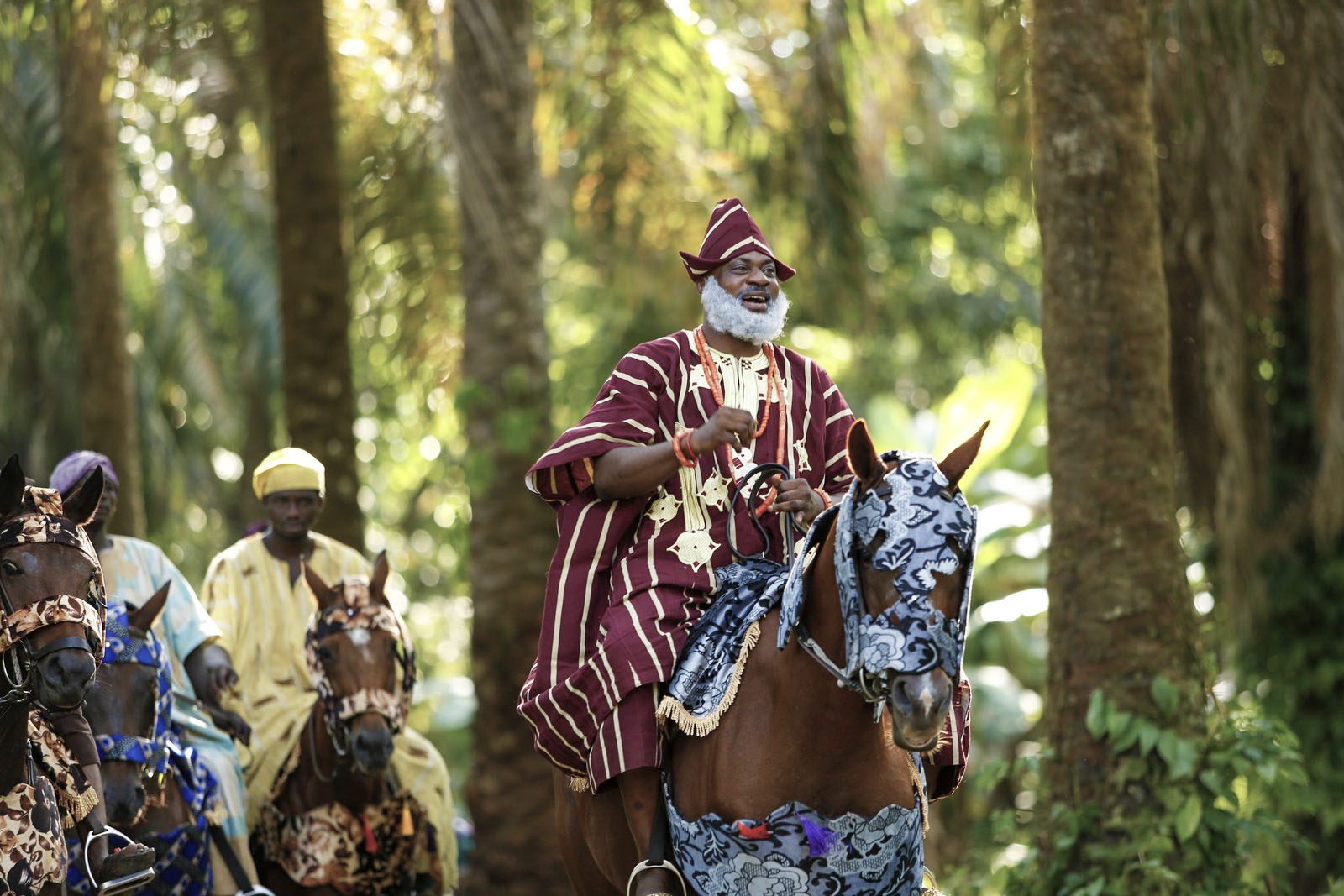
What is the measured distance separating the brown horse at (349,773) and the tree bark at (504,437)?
1.51 metres

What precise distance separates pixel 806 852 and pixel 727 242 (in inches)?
83.3

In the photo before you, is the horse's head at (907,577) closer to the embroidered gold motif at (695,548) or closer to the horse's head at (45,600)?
the embroidered gold motif at (695,548)

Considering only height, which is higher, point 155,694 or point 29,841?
point 155,694

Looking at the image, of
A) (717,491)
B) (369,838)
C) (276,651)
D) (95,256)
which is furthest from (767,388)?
(95,256)

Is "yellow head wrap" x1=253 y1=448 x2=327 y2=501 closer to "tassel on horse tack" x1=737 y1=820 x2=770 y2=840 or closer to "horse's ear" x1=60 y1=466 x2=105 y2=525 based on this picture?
"horse's ear" x1=60 y1=466 x2=105 y2=525

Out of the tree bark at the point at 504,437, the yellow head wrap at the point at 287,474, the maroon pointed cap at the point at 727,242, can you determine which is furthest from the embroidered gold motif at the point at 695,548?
the tree bark at the point at 504,437

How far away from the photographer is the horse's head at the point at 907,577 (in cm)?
476

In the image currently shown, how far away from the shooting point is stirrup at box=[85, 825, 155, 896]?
620 centimetres

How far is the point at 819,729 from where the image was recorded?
17.8 ft

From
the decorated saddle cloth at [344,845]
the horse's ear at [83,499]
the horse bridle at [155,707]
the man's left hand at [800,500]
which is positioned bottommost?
the decorated saddle cloth at [344,845]

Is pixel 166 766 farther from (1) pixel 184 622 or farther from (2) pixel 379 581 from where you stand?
(2) pixel 379 581

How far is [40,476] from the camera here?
20594 millimetres

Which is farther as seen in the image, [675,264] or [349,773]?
[675,264]

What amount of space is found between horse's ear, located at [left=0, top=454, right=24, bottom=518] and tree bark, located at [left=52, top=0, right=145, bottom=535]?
7261 millimetres
